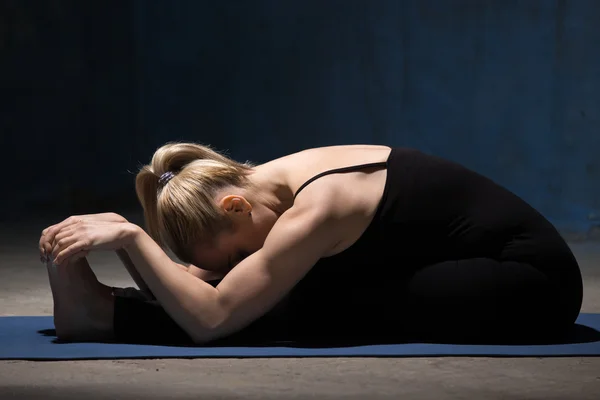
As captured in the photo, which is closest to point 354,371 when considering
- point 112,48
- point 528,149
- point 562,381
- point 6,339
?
point 562,381

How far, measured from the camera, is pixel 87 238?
258 cm

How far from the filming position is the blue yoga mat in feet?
8.39

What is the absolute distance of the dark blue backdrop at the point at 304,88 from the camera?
6.04 meters

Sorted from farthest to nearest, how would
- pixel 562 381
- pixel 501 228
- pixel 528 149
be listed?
pixel 528 149 → pixel 501 228 → pixel 562 381

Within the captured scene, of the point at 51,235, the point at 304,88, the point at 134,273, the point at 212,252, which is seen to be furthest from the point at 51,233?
the point at 304,88

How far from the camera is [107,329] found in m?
2.77

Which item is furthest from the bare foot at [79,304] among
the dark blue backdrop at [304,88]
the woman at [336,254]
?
the dark blue backdrop at [304,88]

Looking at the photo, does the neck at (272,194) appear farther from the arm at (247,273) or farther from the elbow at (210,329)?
the elbow at (210,329)

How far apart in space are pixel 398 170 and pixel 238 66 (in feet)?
15.0

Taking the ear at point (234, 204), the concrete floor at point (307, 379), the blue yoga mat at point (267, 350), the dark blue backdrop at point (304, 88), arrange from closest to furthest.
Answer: the concrete floor at point (307, 379), the blue yoga mat at point (267, 350), the ear at point (234, 204), the dark blue backdrop at point (304, 88)

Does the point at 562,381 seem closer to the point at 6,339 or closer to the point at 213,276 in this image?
the point at 213,276

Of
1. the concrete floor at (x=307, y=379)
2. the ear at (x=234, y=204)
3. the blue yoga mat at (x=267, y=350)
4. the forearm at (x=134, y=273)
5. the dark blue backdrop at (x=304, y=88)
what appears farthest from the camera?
the dark blue backdrop at (x=304, y=88)

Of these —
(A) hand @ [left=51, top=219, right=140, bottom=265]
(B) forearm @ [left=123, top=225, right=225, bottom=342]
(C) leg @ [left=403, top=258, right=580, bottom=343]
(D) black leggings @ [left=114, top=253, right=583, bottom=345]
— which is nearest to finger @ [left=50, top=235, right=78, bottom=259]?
(A) hand @ [left=51, top=219, right=140, bottom=265]

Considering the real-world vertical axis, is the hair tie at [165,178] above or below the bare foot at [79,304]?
above
